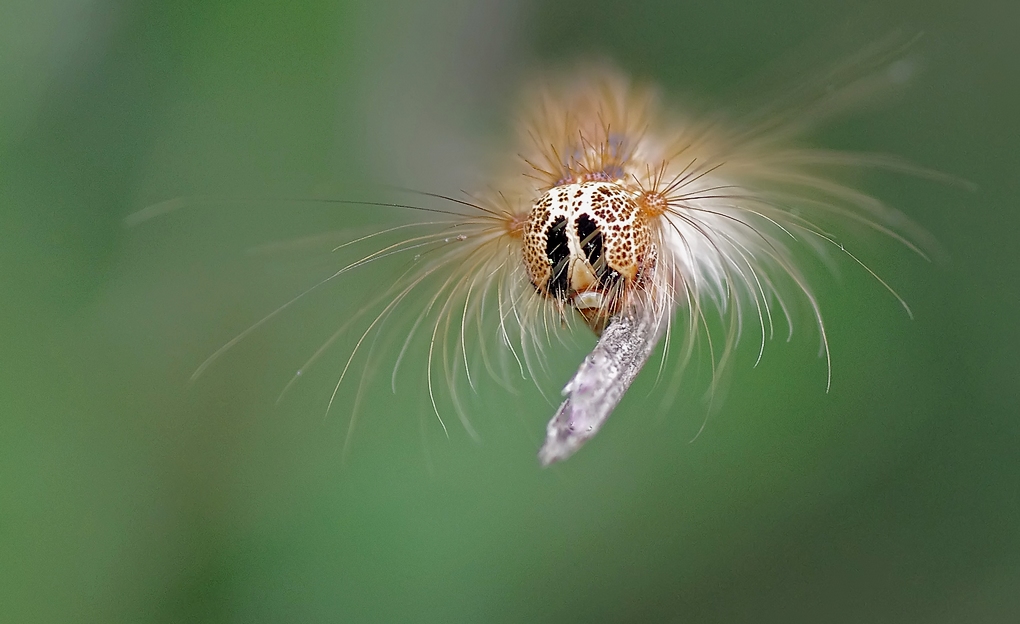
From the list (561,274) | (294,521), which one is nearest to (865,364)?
(561,274)

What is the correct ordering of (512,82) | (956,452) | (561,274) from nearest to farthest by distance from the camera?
(561,274) → (956,452) → (512,82)

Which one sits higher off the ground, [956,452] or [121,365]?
Answer: [121,365]

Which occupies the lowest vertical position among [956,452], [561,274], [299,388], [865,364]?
[956,452]

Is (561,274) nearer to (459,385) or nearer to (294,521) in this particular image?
(459,385)

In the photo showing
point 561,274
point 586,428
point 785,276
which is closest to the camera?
point 586,428

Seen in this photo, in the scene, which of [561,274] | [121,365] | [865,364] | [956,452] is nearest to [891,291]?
[865,364]

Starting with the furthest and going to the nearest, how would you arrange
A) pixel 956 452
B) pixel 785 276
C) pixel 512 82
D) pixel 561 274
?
1. pixel 512 82
2. pixel 785 276
3. pixel 956 452
4. pixel 561 274

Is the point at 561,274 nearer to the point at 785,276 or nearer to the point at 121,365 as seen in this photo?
the point at 785,276

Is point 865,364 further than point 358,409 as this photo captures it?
No

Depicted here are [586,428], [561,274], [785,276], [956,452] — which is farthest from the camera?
[785,276]
